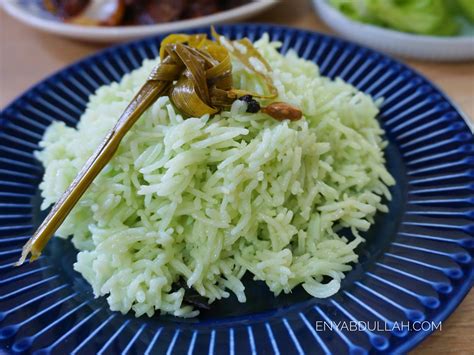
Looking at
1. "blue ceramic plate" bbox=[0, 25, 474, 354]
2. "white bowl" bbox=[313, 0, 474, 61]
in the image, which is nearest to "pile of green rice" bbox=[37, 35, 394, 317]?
"blue ceramic plate" bbox=[0, 25, 474, 354]

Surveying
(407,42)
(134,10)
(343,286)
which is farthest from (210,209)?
(134,10)

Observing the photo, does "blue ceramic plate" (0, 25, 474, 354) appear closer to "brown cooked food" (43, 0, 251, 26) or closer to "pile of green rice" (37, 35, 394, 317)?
"pile of green rice" (37, 35, 394, 317)

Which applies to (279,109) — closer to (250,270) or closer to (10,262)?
(250,270)

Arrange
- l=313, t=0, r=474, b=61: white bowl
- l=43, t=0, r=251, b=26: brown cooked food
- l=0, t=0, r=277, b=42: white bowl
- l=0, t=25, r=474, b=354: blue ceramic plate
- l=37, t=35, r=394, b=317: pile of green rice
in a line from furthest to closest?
l=43, t=0, r=251, b=26: brown cooked food → l=0, t=0, r=277, b=42: white bowl → l=313, t=0, r=474, b=61: white bowl → l=37, t=35, r=394, b=317: pile of green rice → l=0, t=25, r=474, b=354: blue ceramic plate

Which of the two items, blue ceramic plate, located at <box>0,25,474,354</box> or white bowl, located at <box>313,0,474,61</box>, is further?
white bowl, located at <box>313,0,474,61</box>

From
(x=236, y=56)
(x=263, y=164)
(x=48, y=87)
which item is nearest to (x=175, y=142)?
(x=263, y=164)

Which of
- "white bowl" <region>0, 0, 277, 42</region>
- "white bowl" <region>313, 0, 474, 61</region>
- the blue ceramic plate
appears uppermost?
"white bowl" <region>313, 0, 474, 61</region>
